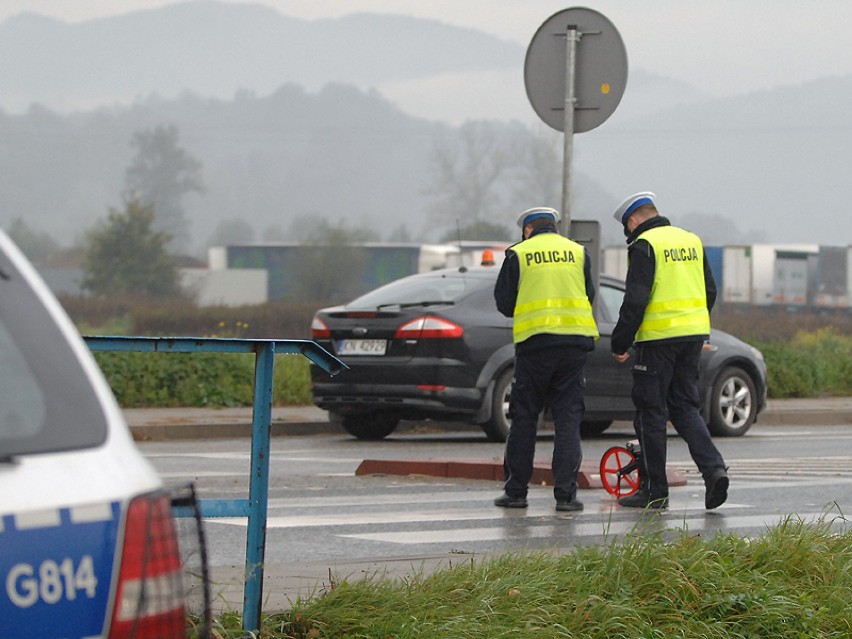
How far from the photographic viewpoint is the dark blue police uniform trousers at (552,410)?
9.43 metres

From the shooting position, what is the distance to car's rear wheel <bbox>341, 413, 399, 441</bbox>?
15.1 meters

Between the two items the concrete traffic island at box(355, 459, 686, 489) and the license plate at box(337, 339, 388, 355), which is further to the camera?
the license plate at box(337, 339, 388, 355)

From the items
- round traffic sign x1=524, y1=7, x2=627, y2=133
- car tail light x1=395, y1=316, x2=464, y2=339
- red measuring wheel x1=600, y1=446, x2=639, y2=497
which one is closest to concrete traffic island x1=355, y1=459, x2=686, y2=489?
red measuring wheel x1=600, y1=446, x2=639, y2=497

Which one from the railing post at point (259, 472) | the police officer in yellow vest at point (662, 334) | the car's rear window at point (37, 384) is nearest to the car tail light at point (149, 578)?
the car's rear window at point (37, 384)

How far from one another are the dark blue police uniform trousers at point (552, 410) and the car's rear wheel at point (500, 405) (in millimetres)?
4588

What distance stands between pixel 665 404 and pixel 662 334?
0.43 metres

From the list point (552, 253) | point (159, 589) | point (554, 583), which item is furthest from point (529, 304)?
point (159, 589)

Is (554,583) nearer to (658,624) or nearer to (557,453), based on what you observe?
(658,624)

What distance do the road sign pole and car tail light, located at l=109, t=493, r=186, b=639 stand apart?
8021 millimetres

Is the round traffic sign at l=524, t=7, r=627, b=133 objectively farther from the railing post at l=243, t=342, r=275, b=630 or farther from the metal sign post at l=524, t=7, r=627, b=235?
the railing post at l=243, t=342, r=275, b=630

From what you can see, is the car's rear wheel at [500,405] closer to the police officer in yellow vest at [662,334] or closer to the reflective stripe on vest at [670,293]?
the police officer in yellow vest at [662,334]

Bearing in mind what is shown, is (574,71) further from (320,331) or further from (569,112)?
(320,331)

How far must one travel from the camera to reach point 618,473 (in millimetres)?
9914

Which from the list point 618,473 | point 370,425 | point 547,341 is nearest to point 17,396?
point 547,341
